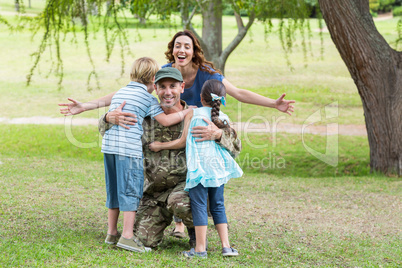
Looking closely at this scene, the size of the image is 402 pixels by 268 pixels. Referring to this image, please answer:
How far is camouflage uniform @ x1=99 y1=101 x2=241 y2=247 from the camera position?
165 inches

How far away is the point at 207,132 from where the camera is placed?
3906mm

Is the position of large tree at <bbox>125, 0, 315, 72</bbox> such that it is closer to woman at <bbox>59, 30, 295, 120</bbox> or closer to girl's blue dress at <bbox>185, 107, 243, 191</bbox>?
woman at <bbox>59, 30, 295, 120</bbox>

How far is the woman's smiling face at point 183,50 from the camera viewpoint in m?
4.44

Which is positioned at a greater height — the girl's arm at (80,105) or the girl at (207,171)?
the girl's arm at (80,105)

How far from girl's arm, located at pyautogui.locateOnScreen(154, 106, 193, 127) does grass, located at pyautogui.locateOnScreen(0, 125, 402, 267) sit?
3.55ft

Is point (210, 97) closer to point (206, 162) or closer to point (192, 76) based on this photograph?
point (206, 162)

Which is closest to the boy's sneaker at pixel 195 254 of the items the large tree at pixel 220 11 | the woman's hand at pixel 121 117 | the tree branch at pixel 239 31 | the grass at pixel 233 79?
the woman's hand at pixel 121 117

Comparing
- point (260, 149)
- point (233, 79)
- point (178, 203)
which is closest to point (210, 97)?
point (178, 203)

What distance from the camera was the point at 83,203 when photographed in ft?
19.1

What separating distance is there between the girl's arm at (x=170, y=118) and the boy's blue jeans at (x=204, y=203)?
0.59m

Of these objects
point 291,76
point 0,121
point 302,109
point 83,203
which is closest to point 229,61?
point 291,76

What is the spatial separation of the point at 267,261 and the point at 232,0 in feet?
23.2

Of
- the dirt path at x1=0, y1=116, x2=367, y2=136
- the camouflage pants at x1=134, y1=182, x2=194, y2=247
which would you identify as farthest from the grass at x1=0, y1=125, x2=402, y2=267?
the dirt path at x1=0, y1=116, x2=367, y2=136

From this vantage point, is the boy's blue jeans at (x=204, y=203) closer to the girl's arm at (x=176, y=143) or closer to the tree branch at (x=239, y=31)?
the girl's arm at (x=176, y=143)
